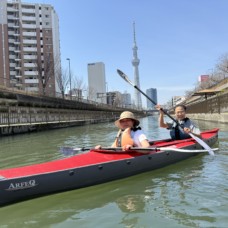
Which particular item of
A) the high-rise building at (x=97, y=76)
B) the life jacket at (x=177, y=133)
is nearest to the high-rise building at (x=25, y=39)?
the high-rise building at (x=97, y=76)

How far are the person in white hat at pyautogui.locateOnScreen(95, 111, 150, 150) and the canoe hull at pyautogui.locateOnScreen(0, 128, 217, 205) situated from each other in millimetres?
264

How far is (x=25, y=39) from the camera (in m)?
113

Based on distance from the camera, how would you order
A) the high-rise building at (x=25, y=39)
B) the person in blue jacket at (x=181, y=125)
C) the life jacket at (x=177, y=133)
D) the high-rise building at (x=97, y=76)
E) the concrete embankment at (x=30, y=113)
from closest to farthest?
1. the person in blue jacket at (x=181, y=125)
2. the life jacket at (x=177, y=133)
3. the concrete embankment at (x=30, y=113)
4. the high-rise building at (x=25, y=39)
5. the high-rise building at (x=97, y=76)

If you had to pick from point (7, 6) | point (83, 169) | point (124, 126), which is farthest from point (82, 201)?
point (7, 6)

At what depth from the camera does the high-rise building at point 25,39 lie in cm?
10625

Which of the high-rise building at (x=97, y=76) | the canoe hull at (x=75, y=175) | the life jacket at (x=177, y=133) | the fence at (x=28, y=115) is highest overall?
the high-rise building at (x=97, y=76)

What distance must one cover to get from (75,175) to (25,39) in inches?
4484

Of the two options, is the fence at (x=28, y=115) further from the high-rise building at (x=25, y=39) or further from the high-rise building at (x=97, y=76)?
the high-rise building at (x=97, y=76)

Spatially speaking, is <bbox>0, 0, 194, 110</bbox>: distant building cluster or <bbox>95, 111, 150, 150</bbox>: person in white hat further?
<bbox>0, 0, 194, 110</bbox>: distant building cluster

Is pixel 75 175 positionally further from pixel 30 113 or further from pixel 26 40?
pixel 26 40

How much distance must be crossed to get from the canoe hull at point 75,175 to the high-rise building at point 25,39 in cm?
9839

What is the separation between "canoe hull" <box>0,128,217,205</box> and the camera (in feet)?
17.0

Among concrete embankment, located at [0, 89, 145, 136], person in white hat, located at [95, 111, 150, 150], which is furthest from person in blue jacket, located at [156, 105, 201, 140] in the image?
concrete embankment, located at [0, 89, 145, 136]

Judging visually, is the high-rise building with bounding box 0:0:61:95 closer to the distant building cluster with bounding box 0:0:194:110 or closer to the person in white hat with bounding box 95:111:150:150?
the distant building cluster with bounding box 0:0:194:110
